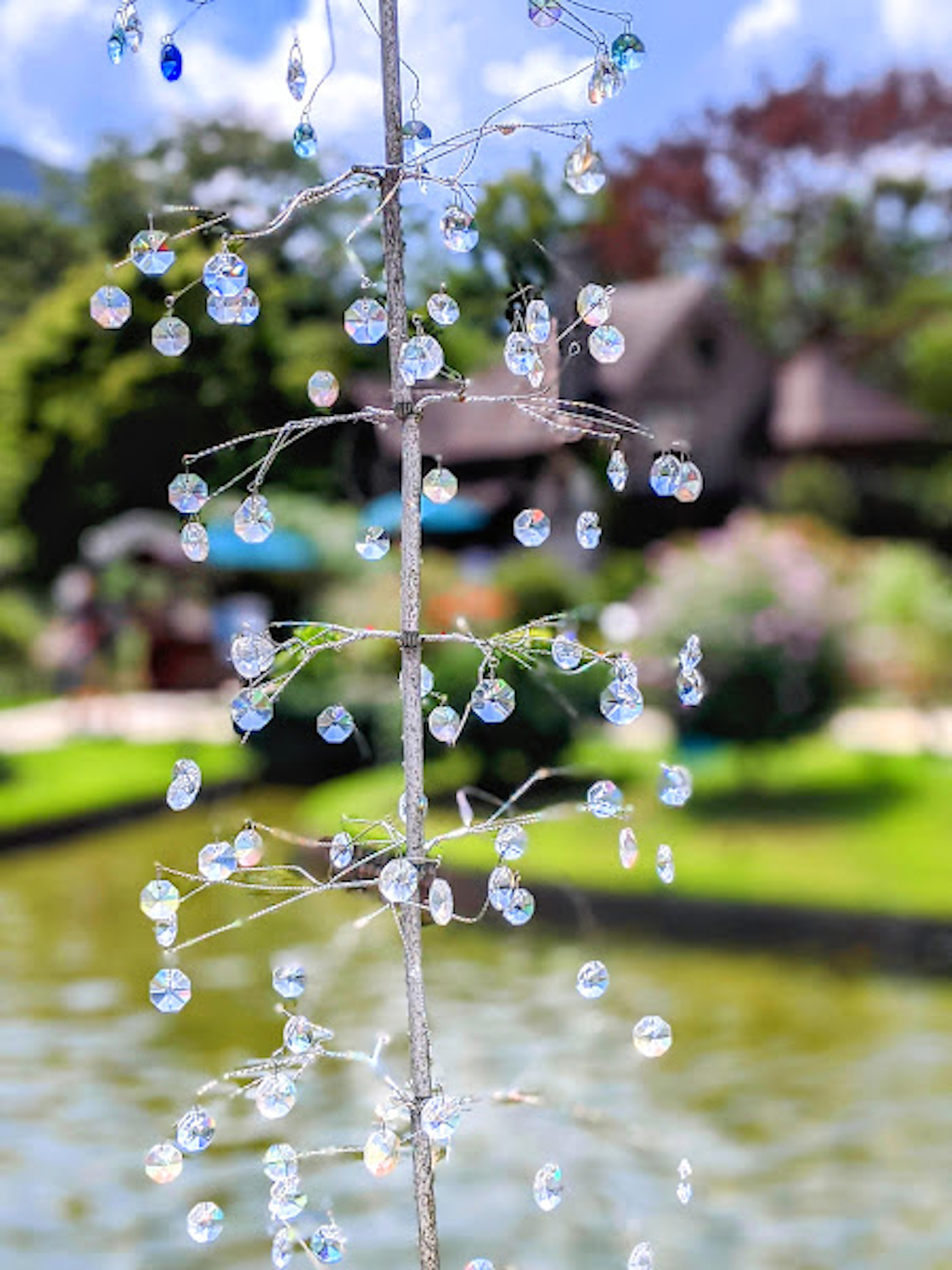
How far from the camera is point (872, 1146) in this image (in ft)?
12.4

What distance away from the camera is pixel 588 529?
3.32 feet

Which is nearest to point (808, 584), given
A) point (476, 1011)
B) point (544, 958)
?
point (544, 958)

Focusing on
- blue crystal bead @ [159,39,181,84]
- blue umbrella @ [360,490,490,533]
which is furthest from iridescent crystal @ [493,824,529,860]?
blue umbrella @ [360,490,490,533]

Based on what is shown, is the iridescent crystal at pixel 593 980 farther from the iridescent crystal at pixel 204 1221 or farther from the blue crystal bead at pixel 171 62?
the blue crystal bead at pixel 171 62

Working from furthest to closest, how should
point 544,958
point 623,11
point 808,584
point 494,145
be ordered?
point 808,584, point 544,958, point 494,145, point 623,11

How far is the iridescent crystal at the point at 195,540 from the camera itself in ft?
3.22

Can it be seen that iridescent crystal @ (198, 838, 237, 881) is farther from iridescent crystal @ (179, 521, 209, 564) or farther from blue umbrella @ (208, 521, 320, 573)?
blue umbrella @ (208, 521, 320, 573)

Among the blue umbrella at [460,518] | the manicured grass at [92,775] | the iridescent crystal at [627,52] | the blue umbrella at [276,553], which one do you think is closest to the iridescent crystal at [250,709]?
the iridescent crystal at [627,52]

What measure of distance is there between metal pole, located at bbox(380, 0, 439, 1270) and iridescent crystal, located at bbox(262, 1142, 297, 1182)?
0.25 feet

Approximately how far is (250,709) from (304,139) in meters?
0.31

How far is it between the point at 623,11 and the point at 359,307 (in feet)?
0.70

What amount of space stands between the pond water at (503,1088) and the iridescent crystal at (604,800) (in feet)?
3.35

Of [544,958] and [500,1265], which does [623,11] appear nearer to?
[500,1265]

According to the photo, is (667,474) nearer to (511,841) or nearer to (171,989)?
(511,841)
